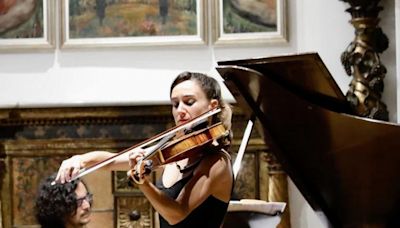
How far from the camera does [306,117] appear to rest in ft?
7.89

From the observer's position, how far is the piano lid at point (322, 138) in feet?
7.64

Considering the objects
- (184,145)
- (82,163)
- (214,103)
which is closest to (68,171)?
(82,163)

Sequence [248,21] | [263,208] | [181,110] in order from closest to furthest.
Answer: [181,110] → [263,208] → [248,21]

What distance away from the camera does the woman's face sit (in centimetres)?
244

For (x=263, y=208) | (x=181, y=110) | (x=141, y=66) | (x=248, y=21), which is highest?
(x=248, y=21)

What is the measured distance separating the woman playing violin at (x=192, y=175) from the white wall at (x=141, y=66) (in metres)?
1.53

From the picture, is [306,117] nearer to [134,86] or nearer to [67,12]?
[134,86]

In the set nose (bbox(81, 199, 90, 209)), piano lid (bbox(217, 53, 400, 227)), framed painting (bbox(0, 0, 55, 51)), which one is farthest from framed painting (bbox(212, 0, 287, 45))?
nose (bbox(81, 199, 90, 209))

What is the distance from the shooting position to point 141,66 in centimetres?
412

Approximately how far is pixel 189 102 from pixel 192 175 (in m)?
0.24

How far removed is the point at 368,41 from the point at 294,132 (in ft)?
5.07

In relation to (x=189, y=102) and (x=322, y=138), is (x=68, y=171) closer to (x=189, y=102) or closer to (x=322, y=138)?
(x=189, y=102)

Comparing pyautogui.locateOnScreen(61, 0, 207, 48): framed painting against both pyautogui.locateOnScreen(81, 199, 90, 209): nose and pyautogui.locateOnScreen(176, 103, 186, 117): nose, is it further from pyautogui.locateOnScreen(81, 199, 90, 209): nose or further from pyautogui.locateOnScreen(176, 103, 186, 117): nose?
pyautogui.locateOnScreen(81, 199, 90, 209): nose

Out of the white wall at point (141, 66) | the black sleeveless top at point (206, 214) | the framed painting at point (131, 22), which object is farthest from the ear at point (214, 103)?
the framed painting at point (131, 22)
